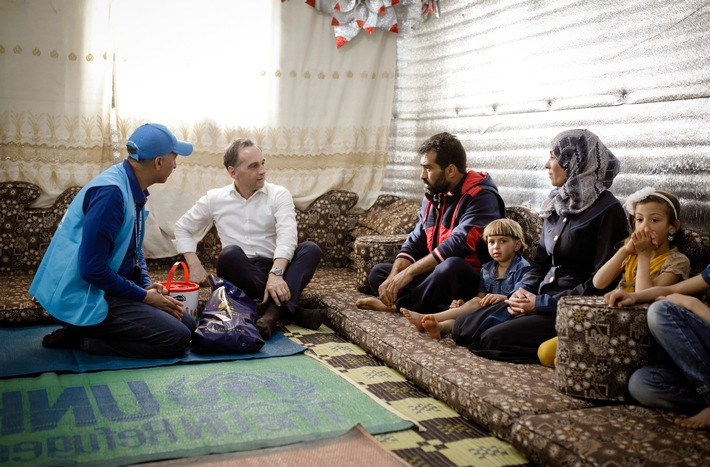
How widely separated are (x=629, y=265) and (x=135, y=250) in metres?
2.67

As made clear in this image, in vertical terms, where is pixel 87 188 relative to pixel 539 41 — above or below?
below

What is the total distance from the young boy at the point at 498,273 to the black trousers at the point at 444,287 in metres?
0.12

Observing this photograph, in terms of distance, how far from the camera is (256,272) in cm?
497

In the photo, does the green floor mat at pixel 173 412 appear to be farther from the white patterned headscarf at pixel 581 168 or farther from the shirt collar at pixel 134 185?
the white patterned headscarf at pixel 581 168

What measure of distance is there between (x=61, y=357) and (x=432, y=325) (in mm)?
2031

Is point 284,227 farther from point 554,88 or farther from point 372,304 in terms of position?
point 554,88

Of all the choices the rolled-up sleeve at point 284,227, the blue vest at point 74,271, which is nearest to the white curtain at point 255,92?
the rolled-up sleeve at point 284,227

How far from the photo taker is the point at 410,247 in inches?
200

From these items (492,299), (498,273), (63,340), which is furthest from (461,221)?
(63,340)

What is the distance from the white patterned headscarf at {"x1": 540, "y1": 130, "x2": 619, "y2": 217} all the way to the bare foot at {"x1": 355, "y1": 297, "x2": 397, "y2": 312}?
136cm

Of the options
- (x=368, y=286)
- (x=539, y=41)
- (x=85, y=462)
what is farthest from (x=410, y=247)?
(x=85, y=462)

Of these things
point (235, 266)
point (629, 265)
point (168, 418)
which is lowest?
point (168, 418)

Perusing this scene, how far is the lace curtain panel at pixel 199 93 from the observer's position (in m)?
5.68

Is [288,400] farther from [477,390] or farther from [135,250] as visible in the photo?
[135,250]
